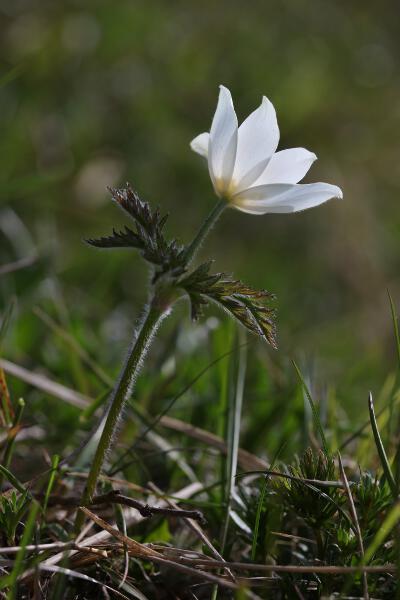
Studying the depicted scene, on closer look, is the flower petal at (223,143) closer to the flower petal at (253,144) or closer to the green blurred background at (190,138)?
the flower petal at (253,144)

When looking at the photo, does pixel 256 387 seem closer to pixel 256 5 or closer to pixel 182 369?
pixel 182 369

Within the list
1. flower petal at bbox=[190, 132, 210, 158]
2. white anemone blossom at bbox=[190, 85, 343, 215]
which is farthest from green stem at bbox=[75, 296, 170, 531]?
flower petal at bbox=[190, 132, 210, 158]

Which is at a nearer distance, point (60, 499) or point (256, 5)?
point (60, 499)

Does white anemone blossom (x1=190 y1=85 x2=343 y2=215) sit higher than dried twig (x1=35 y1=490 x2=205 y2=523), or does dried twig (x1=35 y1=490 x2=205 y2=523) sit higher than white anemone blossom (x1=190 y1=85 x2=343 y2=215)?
white anemone blossom (x1=190 y1=85 x2=343 y2=215)

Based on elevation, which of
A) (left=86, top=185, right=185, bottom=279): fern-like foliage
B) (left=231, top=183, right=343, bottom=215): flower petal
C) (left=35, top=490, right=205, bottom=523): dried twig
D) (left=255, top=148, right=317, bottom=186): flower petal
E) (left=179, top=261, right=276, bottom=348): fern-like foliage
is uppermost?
(left=255, top=148, right=317, bottom=186): flower petal

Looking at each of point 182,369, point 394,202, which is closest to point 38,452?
point 182,369

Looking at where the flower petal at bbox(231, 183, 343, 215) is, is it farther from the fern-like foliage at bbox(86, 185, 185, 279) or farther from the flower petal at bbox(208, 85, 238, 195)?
the fern-like foliage at bbox(86, 185, 185, 279)

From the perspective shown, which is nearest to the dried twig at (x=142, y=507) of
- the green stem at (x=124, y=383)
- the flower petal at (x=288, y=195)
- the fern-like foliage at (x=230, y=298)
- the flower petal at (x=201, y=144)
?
the green stem at (x=124, y=383)
